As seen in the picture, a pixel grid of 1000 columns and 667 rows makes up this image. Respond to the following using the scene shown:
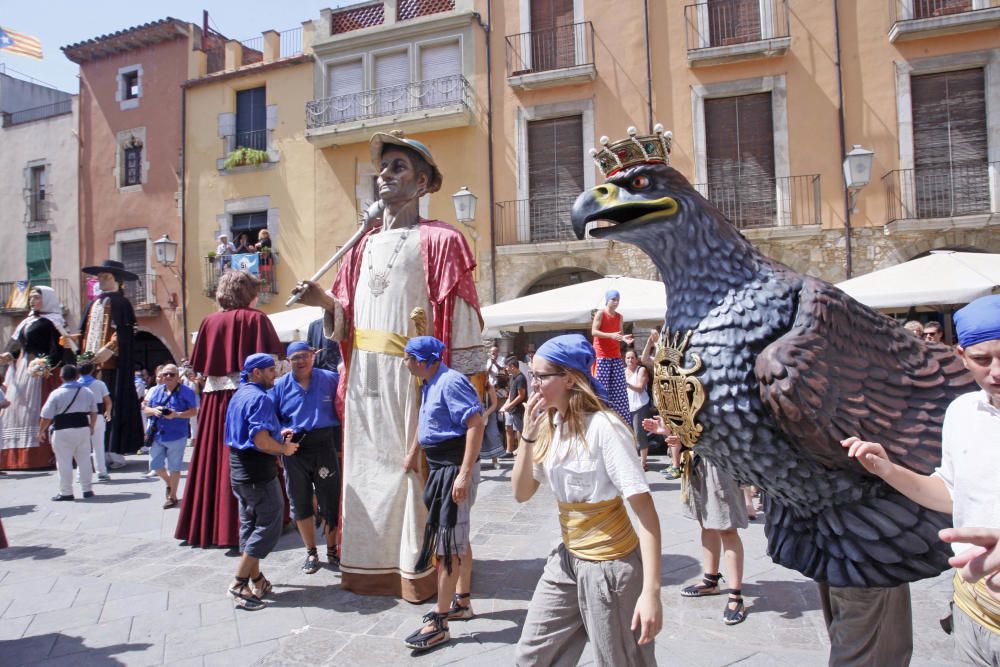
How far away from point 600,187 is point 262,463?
302 centimetres

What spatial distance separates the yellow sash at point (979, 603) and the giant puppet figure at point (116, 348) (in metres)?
8.22

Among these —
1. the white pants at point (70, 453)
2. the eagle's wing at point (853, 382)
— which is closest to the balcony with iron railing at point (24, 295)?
the white pants at point (70, 453)

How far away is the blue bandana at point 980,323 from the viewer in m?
1.54

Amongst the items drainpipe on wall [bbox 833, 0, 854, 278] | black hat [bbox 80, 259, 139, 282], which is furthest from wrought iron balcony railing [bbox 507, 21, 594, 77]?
black hat [bbox 80, 259, 139, 282]

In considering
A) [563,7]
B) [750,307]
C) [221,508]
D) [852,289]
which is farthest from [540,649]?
[563,7]

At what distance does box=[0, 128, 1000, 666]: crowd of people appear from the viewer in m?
1.68

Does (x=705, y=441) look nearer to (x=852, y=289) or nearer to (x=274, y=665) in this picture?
(x=274, y=665)

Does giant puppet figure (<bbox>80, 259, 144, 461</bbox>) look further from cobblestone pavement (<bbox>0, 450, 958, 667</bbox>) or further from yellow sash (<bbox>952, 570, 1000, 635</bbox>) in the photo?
yellow sash (<bbox>952, 570, 1000, 635</bbox>)

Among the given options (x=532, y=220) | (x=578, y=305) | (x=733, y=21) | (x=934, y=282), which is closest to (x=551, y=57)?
Result: (x=532, y=220)

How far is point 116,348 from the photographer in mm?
7836

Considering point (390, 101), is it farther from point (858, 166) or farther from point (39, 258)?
point (39, 258)

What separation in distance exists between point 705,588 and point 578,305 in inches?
197

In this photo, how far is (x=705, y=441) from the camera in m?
1.90

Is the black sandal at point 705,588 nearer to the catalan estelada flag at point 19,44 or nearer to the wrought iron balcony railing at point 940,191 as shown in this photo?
the wrought iron balcony railing at point 940,191
